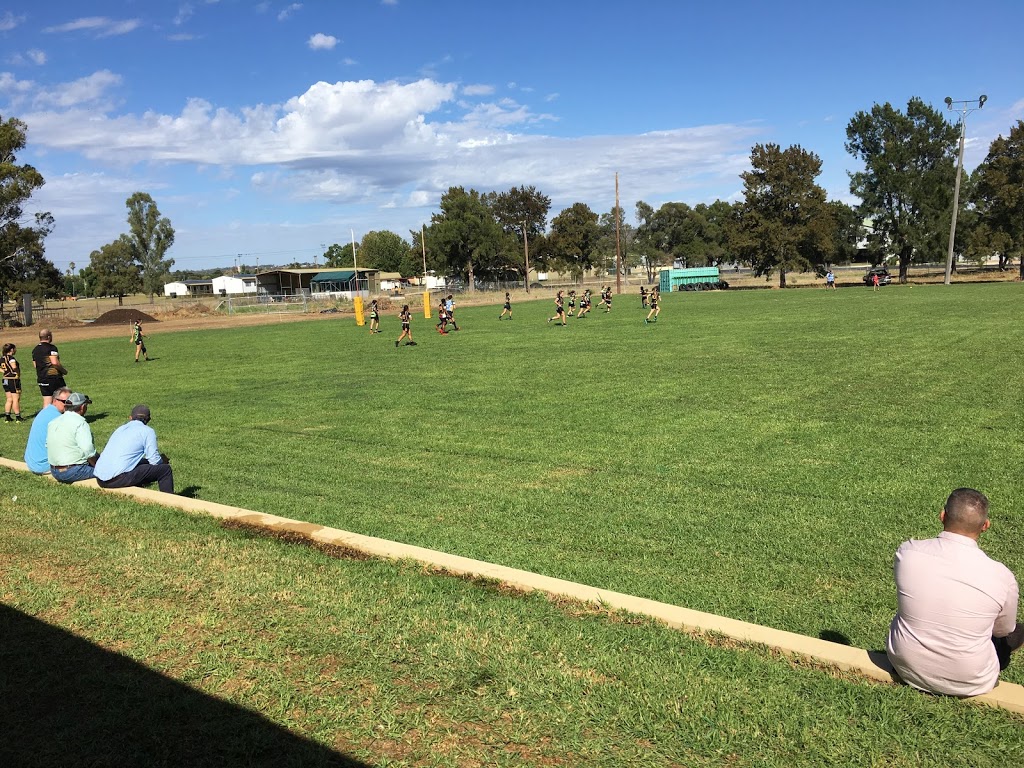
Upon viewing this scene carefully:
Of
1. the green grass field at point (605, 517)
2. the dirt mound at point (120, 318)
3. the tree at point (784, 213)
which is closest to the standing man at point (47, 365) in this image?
the green grass field at point (605, 517)

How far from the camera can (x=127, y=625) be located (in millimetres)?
4434

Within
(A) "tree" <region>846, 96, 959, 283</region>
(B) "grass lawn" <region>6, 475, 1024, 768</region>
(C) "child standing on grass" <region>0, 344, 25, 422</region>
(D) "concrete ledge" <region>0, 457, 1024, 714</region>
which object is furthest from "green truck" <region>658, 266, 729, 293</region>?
(B) "grass lawn" <region>6, 475, 1024, 768</region>

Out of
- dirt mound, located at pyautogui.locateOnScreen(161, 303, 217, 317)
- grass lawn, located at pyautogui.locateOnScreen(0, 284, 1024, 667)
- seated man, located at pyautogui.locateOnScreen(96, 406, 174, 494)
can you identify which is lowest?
grass lawn, located at pyautogui.locateOnScreen(0, 284, 1024, 667)

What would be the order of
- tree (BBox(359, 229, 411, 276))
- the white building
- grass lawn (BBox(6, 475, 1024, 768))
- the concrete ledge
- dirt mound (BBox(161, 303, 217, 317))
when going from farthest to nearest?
tree (BBox(359, 229, 411, 276))
the white building
dirt mound (BBox(161, 303, 217, 317))
the concrete ledge
grass lawn (BBox(6, 475, 1024, 768))

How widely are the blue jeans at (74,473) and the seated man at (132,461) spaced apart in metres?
0.42

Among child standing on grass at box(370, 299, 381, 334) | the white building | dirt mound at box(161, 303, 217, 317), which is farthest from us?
the white building

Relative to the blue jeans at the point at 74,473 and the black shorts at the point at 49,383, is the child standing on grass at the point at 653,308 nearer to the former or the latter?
the black shorts at the point at 49,383

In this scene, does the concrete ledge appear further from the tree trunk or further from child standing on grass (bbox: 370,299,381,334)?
the tree trunk

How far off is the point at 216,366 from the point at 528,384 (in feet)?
39.0

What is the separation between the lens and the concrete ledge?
3688mm

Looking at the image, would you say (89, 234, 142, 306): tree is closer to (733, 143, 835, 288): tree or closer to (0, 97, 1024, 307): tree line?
(0, 97, 1024, 307): tree line

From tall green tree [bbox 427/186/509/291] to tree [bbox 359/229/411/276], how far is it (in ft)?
122

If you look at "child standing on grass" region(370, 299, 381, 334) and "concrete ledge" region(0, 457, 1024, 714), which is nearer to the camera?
"concrete ledge" region(0, 457, 1024, 714)

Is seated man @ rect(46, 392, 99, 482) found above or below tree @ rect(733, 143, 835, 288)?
below
